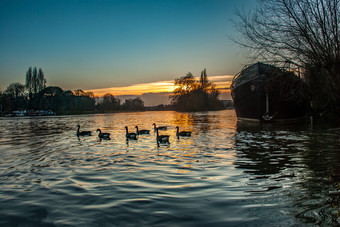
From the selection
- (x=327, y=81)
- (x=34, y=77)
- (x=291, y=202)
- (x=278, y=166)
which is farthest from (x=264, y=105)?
(x=34, y=77)

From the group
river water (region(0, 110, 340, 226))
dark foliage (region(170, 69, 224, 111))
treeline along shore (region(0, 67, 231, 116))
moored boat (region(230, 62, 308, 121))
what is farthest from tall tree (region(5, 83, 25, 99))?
river water (region(0, 110, 340, 226))

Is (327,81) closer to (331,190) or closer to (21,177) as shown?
(331,190)

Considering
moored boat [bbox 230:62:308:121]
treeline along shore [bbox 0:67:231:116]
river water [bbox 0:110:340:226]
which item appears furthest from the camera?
treeline along shore [bbox 0:67:231:116]

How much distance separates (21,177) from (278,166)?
7446 mm

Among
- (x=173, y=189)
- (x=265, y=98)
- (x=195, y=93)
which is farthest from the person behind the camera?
(x=195, y=93)

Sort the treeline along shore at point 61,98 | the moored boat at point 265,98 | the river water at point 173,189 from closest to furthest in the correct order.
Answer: the river water at point 173,189 < the moored boat at point 265,98 < the treeline along shore at point 61,98

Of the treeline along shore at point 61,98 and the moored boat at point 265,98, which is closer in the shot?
the moored boat at point 265,98

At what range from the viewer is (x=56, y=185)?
6.36 m

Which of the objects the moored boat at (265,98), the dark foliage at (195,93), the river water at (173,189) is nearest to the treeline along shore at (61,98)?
the dark foliage at (195,93)

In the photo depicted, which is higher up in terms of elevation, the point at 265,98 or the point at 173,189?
the point at 265,98

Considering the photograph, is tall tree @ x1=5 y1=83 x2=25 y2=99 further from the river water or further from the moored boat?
Result: the river water

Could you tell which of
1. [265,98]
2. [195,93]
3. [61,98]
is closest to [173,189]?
[265,98]

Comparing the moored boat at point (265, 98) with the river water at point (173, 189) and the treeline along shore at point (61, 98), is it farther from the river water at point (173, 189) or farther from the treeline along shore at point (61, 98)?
the treeline along shore at point (61, 98)

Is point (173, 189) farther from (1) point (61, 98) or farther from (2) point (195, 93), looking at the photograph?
(1) point (61, 98)
